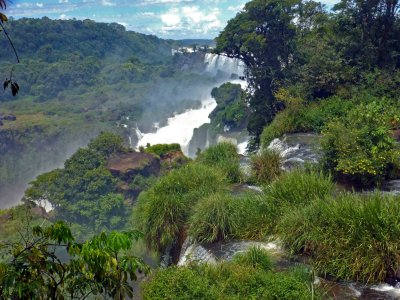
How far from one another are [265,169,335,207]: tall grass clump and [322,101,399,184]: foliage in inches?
66.3

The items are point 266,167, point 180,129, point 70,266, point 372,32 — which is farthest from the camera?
point 180,129

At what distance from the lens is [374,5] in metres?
18.0

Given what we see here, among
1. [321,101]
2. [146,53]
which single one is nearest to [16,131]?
[321,101]

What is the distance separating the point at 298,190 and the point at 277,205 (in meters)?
0.46

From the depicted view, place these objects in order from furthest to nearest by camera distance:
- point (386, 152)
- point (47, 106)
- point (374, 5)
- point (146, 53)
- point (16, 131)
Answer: point (146, 53) < point (47, 106) < point (16, 131) < point (374, 5) < point (386, 152)

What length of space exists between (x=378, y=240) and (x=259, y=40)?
18.3 m

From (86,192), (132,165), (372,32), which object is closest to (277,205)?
(372,32)

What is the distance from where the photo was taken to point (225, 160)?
12.4 metres

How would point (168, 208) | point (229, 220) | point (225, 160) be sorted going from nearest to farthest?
point (229, 220), point (168, 208), point (225, 160)

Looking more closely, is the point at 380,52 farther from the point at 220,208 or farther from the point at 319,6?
the point at 220,208

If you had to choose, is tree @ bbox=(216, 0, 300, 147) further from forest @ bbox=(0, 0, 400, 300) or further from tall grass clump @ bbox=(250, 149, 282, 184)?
tall grass clump @ bbox=(250, 149, 282, 184)

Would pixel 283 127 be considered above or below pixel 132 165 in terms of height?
above

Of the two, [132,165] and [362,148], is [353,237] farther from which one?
[132,165]

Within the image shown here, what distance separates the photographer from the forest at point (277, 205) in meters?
3.25
